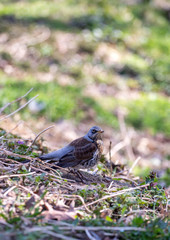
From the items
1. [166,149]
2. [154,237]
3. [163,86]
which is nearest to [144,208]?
[154,237]

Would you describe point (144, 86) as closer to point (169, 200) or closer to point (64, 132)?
point (64, 132)

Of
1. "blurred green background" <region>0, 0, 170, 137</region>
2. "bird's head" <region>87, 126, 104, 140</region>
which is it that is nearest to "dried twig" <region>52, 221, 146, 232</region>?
"bird's head" <region>87, 126, 104, 140</region>

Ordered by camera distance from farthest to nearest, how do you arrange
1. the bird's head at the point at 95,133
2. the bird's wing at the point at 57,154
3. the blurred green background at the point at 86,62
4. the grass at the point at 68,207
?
the blurred green background at the point at 86,62 < the bird's head at the point at 95,133 < the bird's wing at the point at 57,154 < the grass at the point at 68,207

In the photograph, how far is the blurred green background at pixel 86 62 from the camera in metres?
10.2

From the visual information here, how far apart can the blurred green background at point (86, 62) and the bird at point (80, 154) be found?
408cm

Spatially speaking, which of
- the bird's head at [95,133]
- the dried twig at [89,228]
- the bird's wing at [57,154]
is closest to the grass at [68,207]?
the dried twig at [89,228]

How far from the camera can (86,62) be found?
1276 centimetres

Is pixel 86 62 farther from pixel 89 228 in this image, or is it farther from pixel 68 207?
pixel 89 228

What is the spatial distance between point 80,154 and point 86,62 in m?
8.22

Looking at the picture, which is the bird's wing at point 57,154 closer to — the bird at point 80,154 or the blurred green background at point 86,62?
the bird at point 80,154

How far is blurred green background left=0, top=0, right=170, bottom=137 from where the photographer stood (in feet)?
33.6

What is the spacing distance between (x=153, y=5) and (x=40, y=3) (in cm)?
665

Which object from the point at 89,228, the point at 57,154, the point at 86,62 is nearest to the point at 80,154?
the point at 57,154

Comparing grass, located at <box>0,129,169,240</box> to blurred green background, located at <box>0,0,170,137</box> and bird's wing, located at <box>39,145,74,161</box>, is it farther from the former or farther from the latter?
blurred green background, located at <box>0,0,170,137</box>
